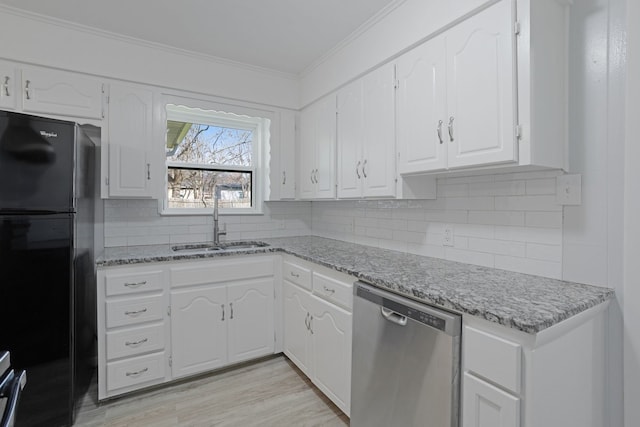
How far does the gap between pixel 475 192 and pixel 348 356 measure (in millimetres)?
1173

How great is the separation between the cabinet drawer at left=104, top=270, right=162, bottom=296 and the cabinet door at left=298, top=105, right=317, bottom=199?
141cm

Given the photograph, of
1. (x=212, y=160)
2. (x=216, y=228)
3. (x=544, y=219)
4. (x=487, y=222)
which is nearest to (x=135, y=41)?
(x=212, y=160)

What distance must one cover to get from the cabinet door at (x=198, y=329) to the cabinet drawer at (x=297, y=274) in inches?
18.8

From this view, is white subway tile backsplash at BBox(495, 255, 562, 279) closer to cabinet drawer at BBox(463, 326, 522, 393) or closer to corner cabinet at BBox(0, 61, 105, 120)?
cabinet drawer at BBox(463, 326, 522, 393)

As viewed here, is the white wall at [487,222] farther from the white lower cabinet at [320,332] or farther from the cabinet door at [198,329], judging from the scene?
the cabinet door at [198,329]

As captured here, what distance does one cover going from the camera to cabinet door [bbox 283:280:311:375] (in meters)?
2.17

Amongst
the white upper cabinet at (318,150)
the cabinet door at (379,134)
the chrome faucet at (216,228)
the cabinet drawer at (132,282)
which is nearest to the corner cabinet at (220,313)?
the cabinet drawer at (132,282)

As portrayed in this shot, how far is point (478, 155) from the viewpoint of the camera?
1454 mm

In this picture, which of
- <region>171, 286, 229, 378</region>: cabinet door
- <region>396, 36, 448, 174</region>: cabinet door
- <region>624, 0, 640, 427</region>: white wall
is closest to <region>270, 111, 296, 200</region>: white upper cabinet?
<region>171, 286, 229, 378</region>: cabinet door

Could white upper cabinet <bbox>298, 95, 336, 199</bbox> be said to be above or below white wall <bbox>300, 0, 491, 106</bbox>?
below

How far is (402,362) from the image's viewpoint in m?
1.37

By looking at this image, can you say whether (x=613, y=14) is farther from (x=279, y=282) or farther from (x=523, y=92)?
(x=279, y=282)

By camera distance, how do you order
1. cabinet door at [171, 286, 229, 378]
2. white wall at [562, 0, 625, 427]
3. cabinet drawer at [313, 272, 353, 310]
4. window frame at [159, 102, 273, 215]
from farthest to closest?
window frame at [159, 102, 273, 215], cabinet door at [171, 286, 229, 378], cabinet drawer at [313, 272, 353, 310], white wall at [562, 0, 625, 427]

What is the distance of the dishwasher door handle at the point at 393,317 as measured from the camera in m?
1.37
